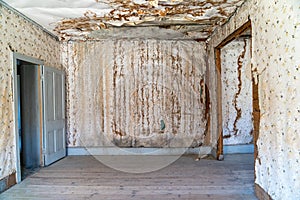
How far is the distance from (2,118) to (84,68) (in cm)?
243

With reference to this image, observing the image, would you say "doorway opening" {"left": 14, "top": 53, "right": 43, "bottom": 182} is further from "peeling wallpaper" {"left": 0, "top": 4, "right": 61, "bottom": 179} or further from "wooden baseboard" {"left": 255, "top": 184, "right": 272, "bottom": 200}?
"wooden baseboard" {"left": 255, "top": 184, "right": 272, "bottom": 200}

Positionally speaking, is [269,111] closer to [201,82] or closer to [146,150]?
[201,82]

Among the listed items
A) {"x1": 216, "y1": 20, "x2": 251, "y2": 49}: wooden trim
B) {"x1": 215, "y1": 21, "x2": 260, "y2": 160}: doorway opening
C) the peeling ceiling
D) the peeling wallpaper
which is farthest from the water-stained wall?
the peeling wallpaper

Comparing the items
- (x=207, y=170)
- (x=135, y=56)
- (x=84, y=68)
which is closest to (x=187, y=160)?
(x=207, y=170)

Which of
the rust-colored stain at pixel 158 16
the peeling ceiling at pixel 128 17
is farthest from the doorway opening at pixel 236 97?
the rust-colored stain at pixel 158 16

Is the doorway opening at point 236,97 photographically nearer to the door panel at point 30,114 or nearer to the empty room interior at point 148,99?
the empty room interior at point 148,99

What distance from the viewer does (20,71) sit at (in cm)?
448

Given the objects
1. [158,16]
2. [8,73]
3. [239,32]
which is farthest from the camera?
[158,16]

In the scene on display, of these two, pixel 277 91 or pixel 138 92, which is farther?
pixel 138 92

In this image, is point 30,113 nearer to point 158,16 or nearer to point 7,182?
point 7,182

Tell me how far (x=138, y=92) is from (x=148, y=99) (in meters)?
0.27

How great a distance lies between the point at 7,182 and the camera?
3367mm

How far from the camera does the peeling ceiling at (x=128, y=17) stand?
3373mm

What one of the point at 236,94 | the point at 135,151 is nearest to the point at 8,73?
the point at 135,151
